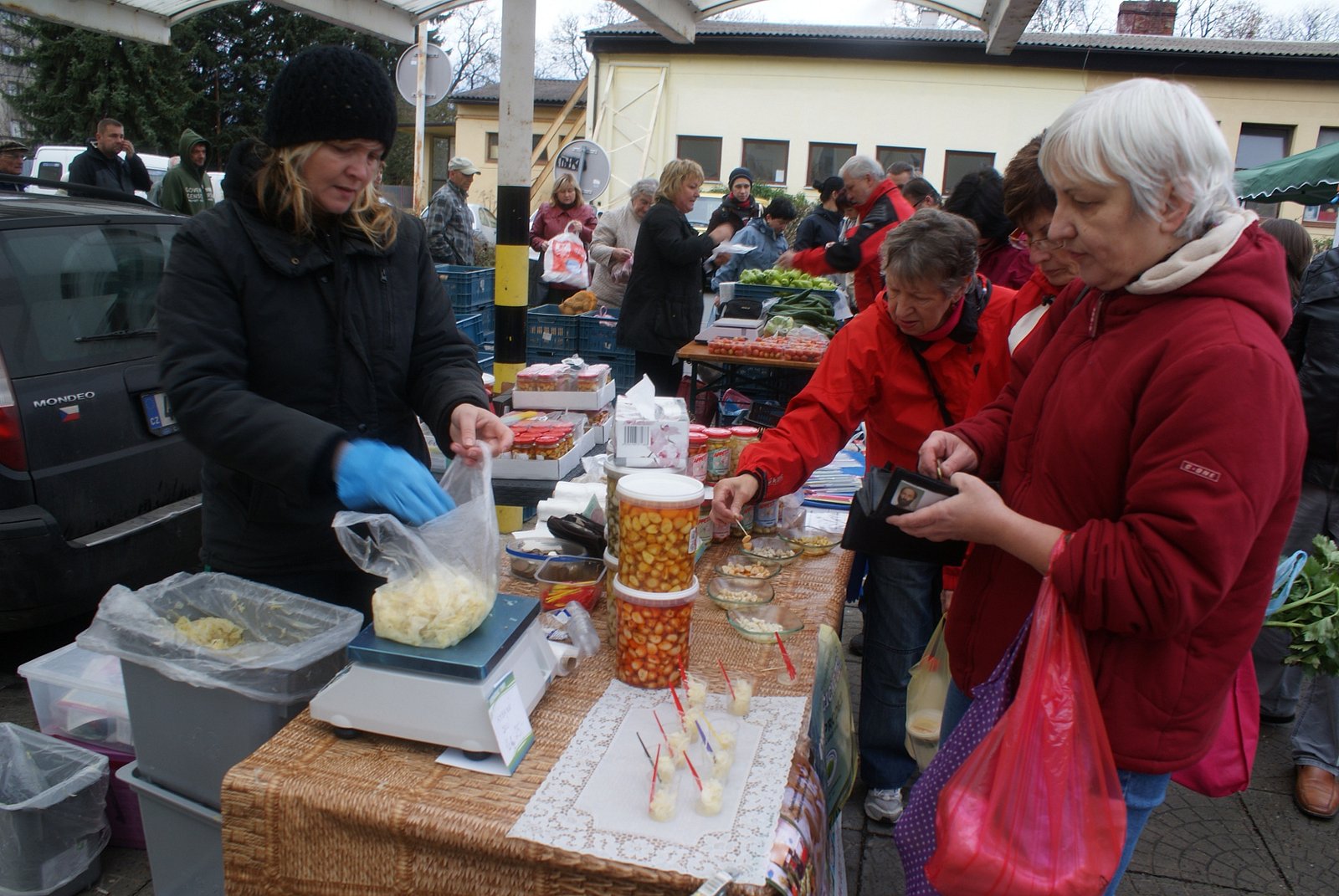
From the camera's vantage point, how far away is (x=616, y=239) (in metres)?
7.45

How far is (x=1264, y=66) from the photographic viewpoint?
756 inches

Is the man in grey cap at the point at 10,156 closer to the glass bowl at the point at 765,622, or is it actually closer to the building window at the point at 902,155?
the glass bowl at the point at 765,622

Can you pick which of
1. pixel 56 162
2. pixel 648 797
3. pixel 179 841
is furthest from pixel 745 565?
pixel 56 162

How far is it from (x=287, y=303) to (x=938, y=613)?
2042 mm

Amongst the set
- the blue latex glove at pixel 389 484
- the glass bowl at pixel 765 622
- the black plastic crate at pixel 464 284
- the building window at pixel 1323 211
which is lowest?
the glass bowl at pixel 765 622

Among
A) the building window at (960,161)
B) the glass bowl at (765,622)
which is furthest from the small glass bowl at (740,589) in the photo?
the building window at (960,161)

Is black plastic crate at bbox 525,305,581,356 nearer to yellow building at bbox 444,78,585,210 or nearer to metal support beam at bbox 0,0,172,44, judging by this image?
metal support beam at bbox 0,0,172,44

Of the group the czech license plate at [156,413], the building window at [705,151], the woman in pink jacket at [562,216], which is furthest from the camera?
the building window at [705,151]

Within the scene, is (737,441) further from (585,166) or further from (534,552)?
(585,166)

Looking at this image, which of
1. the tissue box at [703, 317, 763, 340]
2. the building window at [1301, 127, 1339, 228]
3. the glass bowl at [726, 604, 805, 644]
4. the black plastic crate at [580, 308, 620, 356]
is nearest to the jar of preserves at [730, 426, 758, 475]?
the glass bowl at [726, 604, 805, 644]

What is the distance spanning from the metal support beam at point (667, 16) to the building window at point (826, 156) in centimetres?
1483

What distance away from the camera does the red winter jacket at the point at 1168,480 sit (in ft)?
3.93

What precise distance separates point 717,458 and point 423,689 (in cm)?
137

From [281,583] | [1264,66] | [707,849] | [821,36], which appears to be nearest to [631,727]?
[707,849]
